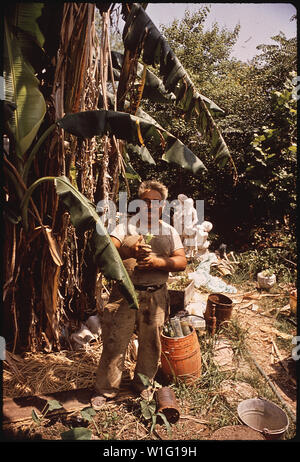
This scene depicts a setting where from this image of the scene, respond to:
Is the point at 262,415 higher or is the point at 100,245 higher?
the point at 100,245

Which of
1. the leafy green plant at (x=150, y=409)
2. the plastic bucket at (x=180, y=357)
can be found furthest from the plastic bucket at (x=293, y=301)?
the leafy green plant at (x=150, y=409)

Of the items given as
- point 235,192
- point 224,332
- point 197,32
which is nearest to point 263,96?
point 235,192

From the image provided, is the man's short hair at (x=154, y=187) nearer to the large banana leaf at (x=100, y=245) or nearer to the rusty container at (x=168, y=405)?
the large banana leaf at (x=100, y=245)

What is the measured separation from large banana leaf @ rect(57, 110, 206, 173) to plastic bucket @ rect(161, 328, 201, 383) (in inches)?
71.8

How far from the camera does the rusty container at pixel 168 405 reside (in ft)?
9.33

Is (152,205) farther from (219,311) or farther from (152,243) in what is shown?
(219,311)

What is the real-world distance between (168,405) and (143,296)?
1043mm

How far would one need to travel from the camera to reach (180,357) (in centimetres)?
322

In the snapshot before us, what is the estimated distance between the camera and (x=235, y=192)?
8977 millimetres

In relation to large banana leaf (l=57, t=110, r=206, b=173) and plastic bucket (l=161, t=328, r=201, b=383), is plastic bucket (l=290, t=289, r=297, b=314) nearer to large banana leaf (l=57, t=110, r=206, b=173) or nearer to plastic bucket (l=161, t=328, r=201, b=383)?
plastic bucket (l=161, t=328, r=201, b=383)

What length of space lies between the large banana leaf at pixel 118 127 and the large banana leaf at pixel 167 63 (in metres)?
0.92

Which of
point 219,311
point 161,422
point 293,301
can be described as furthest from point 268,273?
point 161,422

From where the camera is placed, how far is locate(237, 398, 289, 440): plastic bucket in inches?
107
